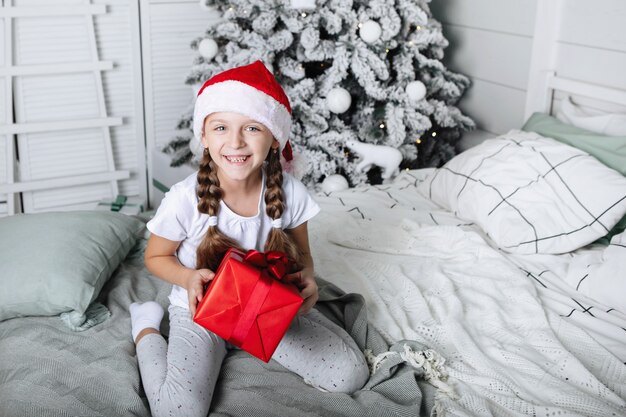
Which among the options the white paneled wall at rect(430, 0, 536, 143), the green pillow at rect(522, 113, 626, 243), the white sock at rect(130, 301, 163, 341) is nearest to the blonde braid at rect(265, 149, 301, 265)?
the white sock at rect(130, 301, 163, 341)

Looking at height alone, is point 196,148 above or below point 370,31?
below

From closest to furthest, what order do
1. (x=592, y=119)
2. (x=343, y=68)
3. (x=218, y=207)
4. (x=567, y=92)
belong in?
(x=218, y=207) < (x=592, y=119) < (x=567, y=92) < (x=343, y=68)

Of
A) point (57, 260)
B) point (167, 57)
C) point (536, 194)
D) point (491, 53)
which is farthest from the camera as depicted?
point (167, 57)

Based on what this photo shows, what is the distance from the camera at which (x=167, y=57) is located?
316 cm

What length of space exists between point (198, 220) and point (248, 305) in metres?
0.32

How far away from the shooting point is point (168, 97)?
322cm

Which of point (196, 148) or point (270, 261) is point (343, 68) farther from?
point (270, 261)

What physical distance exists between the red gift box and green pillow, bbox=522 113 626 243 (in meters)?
1.15

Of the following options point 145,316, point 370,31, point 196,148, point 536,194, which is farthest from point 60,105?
point 536,194

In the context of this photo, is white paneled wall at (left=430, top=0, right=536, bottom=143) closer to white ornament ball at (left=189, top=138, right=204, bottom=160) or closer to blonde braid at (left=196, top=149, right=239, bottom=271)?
white ornament ball at (left=189, top=138, right=204, bottom=160)

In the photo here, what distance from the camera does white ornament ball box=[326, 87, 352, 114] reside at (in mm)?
2652

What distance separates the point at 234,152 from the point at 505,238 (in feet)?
3.14

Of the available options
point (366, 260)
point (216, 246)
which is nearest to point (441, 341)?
→ point (366, 260)

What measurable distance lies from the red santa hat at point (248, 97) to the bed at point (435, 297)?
514mm
